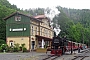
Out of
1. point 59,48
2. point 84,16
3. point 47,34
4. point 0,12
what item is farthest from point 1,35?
point 84,16

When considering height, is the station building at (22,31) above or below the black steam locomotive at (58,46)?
above

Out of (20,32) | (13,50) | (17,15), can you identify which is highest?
(17,15)

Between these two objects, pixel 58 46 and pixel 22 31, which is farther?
pixel 22 31

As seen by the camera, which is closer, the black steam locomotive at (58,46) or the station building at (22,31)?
the black steam locomotive at (58,46)

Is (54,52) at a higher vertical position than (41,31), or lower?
lower

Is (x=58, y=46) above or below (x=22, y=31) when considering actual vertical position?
below

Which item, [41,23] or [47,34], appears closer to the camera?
[41,23]

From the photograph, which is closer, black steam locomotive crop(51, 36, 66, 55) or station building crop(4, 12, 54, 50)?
black steam locomotive crop(51, 36, 66, 55)

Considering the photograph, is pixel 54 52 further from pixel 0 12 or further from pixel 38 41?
pixel 0 12

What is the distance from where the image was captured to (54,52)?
87.7ft

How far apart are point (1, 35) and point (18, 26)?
10.3 meters

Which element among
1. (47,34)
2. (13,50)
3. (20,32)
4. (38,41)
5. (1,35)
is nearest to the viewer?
(13,50)

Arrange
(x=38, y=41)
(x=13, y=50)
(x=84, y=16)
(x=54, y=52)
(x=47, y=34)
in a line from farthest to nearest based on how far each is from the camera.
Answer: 1. (x=84, y=16)
2. (x=47, y=34)
3. (x=38, y=41)
4. (x=13, y=50)
5. (x=54, y=52)

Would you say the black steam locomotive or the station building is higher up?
the station building
